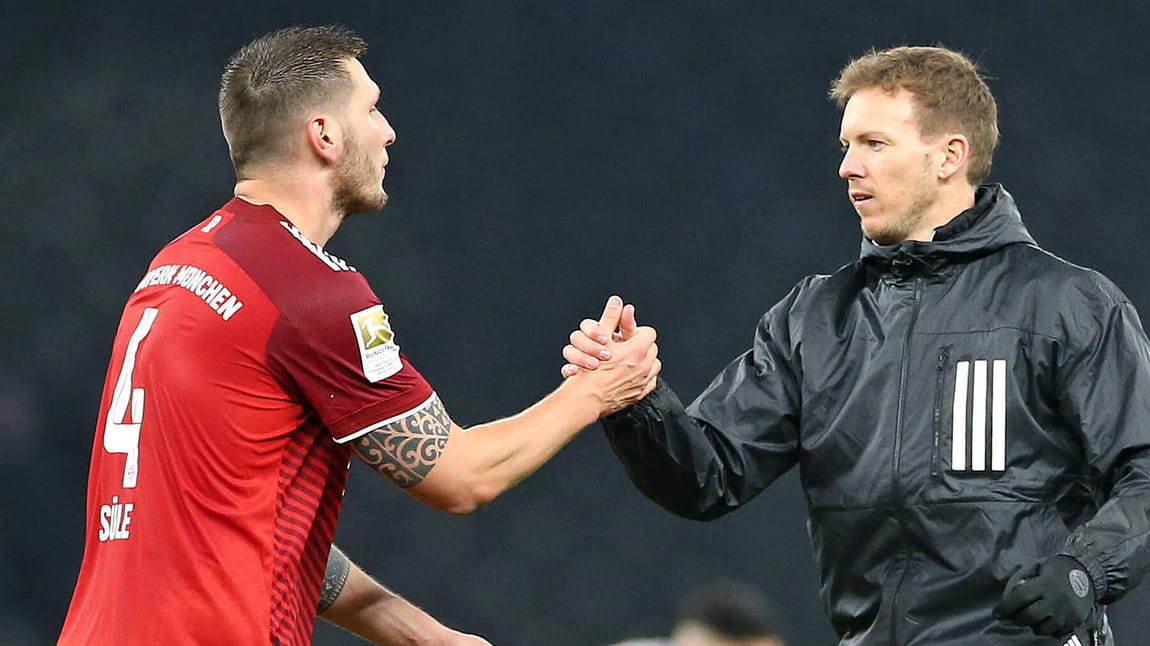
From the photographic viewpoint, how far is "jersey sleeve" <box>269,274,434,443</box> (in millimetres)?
1864

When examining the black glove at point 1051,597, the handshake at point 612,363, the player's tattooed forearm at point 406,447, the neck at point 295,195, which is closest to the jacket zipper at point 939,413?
the black glove at point 1051,597

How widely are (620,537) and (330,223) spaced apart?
5.27 ft

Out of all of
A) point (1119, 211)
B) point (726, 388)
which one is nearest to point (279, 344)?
point (726, 388)

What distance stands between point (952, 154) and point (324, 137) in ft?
2.84

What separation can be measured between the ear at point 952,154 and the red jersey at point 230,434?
803mm

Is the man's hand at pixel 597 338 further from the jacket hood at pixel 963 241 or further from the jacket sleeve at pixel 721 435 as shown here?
the jacket hood at pixel 963 241

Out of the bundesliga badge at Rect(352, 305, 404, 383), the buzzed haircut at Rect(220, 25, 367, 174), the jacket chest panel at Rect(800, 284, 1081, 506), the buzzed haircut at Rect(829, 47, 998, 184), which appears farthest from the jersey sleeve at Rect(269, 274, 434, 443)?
the buzzed haircut at Rect(829, 47, 998, 184)

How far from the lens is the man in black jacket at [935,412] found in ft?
6.48

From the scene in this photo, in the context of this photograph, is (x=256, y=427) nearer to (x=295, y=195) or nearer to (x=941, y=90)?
(x=295, y=195)

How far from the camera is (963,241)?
2.12 meters

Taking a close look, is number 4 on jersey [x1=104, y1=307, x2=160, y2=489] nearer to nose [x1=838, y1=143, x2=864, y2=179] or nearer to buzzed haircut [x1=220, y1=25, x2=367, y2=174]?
buzzed haircut [x1=220, y1=25, x2=367, y2=174]

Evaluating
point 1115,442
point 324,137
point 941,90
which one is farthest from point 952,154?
point 324,137

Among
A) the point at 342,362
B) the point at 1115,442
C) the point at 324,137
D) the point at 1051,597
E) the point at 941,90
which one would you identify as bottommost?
the point at 1051,597

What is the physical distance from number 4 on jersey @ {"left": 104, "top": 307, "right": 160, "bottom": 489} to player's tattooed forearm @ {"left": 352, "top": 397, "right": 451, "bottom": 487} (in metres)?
0.25
